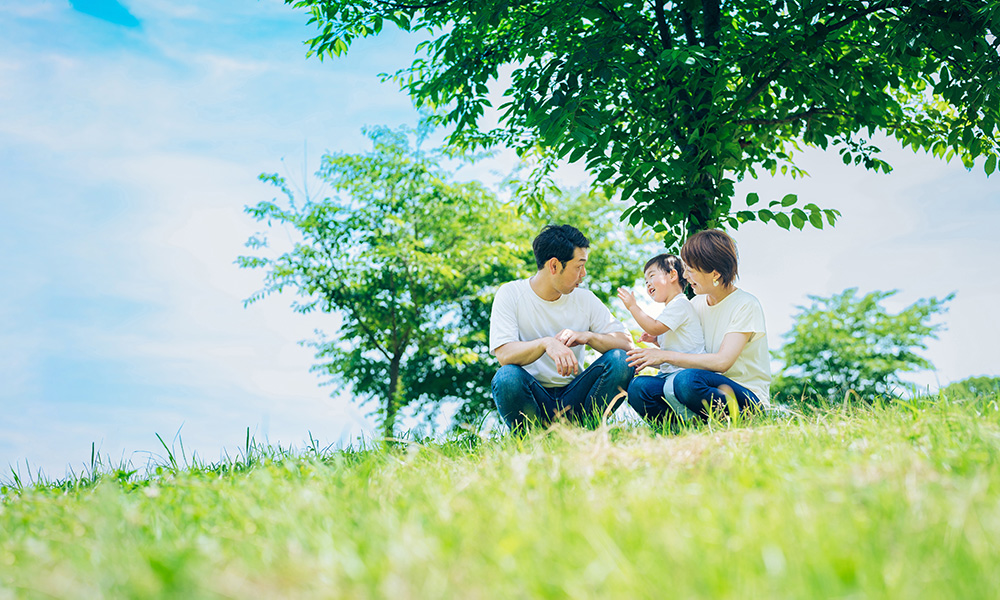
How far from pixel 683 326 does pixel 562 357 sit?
3.55ft

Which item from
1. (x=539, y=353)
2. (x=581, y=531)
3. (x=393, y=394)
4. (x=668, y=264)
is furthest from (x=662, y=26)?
(x=393, y=394)

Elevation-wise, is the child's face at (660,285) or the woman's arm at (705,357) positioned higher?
the child's face at (660,285)

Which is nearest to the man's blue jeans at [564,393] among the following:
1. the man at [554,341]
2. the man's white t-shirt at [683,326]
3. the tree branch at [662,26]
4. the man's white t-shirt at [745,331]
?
the man at [554,341]

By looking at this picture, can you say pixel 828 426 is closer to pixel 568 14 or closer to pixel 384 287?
pixel 568 14

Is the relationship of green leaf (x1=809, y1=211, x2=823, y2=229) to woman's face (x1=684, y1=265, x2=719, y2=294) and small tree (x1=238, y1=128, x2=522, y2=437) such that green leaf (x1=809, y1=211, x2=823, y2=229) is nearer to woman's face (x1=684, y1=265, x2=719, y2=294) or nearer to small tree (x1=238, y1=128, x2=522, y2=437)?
→ woman's face (x1=684, y1=265, x2=719, y2=294)

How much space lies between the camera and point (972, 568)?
5.46ft

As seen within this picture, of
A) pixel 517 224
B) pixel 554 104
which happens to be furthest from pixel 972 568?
pixel 517 224

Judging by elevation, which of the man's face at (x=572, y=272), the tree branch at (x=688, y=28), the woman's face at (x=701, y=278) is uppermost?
the tree branch at (x=688, y=28)

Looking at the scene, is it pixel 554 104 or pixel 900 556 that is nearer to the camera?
pixel 900 556

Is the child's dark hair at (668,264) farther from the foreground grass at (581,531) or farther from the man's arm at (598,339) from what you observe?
the foreground grass at (581,531)

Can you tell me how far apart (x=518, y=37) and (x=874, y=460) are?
6.59m

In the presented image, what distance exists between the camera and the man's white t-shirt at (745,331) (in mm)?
4957

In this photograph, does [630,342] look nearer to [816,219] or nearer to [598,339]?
[598,339]

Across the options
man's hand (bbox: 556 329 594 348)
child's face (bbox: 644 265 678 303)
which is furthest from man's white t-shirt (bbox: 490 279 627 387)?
child's face (bbox: 644 265 678 303)
